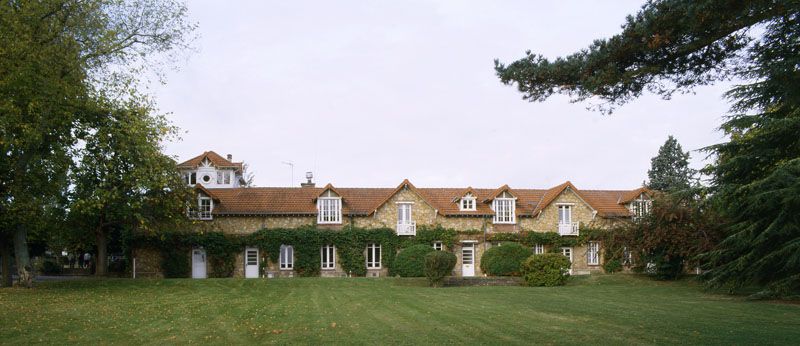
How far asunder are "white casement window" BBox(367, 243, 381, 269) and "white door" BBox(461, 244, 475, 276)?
5451 mm

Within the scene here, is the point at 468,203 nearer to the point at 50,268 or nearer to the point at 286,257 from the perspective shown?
the point at 286,257

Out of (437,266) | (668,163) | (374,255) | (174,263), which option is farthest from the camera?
(668,163)

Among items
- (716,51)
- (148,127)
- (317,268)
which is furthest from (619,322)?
(317,268)

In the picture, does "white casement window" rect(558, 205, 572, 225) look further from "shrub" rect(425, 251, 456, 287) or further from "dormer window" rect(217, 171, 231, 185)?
"dormer window" rect(217, 171, 231, 185)

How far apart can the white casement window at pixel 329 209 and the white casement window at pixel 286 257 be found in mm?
2523

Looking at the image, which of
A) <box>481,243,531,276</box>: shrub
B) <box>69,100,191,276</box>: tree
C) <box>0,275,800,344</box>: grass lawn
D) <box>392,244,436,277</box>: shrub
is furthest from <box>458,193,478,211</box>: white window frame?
<box>69,100,191,276</box>: tree

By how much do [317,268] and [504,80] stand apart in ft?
105

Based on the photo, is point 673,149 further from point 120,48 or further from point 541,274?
point 120,48

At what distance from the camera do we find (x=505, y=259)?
3806cm

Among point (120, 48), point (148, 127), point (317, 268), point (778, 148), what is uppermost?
point (120, 48)

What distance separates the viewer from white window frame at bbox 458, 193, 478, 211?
140ft

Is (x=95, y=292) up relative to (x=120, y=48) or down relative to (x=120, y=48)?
down

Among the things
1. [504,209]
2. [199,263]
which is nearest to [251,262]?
[199,263]

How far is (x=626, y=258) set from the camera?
113ft
